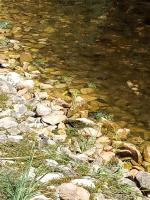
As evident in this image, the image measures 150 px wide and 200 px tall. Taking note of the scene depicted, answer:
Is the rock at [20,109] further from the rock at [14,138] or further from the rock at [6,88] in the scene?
the rock at [14,138]

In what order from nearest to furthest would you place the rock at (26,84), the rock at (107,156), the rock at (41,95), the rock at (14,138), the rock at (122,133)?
Result: the rock at (14,138), the rock at (107,156), the rock at (122,133), the rock at (41,95), the rock at (26,84)

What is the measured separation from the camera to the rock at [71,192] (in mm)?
5148

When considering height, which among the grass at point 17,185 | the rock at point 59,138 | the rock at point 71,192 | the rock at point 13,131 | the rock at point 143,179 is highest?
the grass at point 17,185

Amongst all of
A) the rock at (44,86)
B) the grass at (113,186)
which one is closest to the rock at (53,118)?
the rock at (44,86)

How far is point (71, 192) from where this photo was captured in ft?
17.0

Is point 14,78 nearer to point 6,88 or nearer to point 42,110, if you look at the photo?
point 6,88

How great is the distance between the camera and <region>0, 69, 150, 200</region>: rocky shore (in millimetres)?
5493

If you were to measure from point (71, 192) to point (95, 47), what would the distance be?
6921mm

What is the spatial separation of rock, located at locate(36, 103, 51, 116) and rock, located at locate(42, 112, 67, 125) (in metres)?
0.10

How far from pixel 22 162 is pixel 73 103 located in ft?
9.30

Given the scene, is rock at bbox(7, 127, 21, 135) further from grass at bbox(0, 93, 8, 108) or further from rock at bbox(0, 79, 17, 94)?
rock at bbox(0, 79, 17, 94)

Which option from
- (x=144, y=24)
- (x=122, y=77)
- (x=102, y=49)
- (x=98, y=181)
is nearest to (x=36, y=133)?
(x=98, y=181)

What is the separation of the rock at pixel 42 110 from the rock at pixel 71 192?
2375 mm

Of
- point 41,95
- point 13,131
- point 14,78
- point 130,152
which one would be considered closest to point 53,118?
point 13,131
